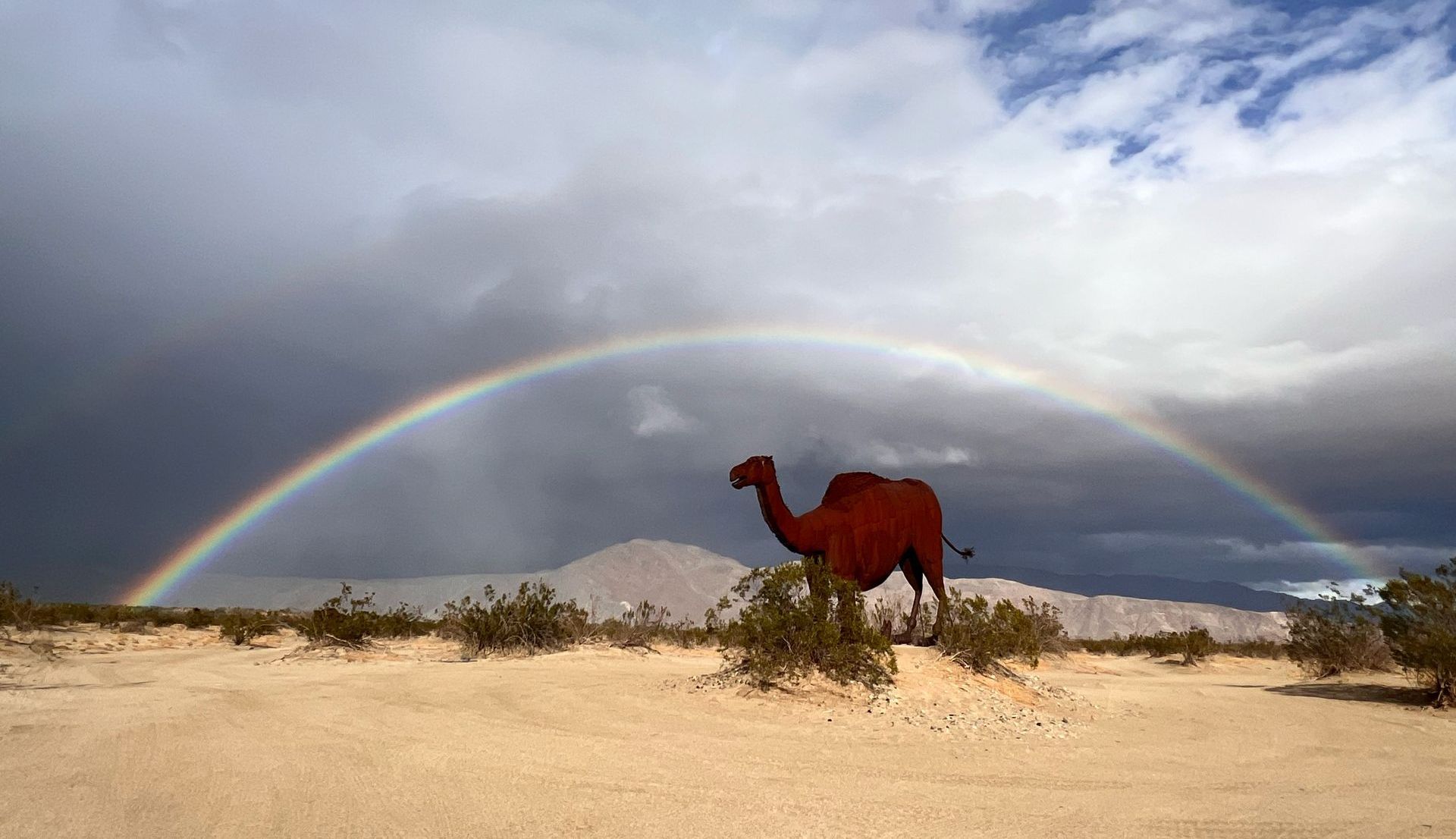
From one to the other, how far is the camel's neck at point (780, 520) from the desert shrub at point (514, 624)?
397 inches

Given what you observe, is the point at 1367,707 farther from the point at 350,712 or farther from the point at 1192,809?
the point at 350,712

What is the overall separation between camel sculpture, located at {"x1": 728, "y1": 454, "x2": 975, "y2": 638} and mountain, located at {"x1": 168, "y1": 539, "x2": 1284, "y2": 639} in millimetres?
81142

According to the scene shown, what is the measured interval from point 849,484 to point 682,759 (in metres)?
8.58

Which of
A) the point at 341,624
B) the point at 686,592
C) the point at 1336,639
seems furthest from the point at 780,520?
the point at 686,592

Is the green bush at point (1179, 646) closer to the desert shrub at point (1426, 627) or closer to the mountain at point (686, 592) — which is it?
the desert shrub at point (1426, 627)

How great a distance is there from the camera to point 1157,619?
112250 mm

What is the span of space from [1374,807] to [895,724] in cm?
494

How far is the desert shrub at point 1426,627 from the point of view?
46.2ft


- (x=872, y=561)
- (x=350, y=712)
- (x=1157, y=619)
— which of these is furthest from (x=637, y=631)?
(x=1157, y=619)

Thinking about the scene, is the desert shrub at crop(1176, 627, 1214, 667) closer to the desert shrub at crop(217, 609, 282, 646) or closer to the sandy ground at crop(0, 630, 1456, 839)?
the sandy ground at crop(0, 630, 1456, 839)

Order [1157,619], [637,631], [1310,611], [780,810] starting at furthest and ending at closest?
1. [1157,619]
2. [637,631]
3. [1310,611]
4. [780,810]

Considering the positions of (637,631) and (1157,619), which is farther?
(1157,619)

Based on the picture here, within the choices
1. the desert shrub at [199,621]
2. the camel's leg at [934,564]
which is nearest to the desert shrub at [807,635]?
the camel's leg at [934,564]

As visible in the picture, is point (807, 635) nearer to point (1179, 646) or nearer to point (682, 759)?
point (682, 759)
